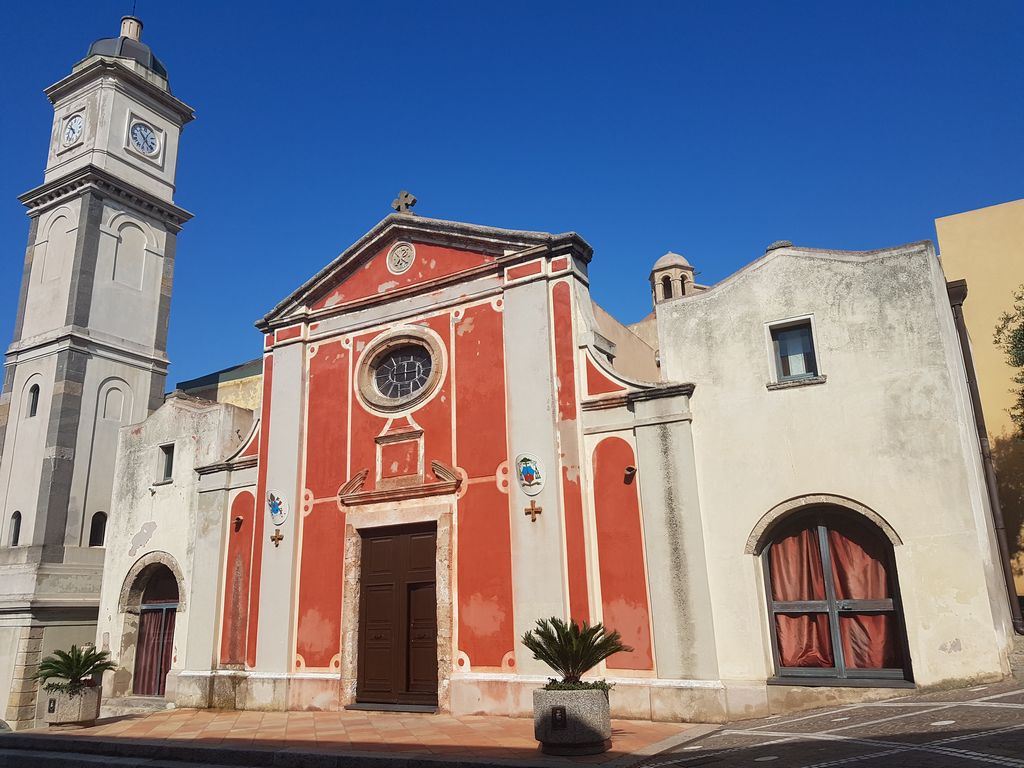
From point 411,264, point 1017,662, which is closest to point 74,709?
point 411,264

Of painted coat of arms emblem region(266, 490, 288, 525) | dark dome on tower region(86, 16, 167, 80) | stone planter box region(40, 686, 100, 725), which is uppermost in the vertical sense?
dark dome on tower region(86, 16, 167, 80)

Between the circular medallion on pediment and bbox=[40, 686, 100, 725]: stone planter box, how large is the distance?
894 centimetres

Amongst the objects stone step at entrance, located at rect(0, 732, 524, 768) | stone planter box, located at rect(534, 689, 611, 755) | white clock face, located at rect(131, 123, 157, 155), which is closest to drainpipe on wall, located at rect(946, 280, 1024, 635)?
stone planter box, located at rect(534, 689, 611, 755)

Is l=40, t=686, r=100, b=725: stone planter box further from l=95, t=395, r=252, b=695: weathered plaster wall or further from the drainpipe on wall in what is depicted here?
the drainpipe on wall

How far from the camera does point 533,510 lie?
40.2 feet

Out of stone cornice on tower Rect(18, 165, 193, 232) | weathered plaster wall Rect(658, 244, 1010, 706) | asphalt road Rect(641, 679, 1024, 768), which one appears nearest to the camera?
asphalt road Rect(641, 679, 1024, 768)

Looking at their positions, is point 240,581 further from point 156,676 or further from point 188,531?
point 156,676

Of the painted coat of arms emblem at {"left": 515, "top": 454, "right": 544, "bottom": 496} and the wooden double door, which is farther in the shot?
the wooden double door

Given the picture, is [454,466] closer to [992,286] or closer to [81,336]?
[81,336]

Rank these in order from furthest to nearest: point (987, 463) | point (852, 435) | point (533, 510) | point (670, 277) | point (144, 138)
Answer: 1. point (670, 277)
2. point (144, 138)
3. point (533, 510)
4. point (987, 463)
5. point (852, 435)

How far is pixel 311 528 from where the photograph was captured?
14.6 meters

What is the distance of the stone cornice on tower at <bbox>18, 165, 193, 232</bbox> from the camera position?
68.5 feet

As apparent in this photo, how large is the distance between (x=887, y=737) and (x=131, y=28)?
87.6 ft

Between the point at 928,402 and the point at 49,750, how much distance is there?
519 inches
